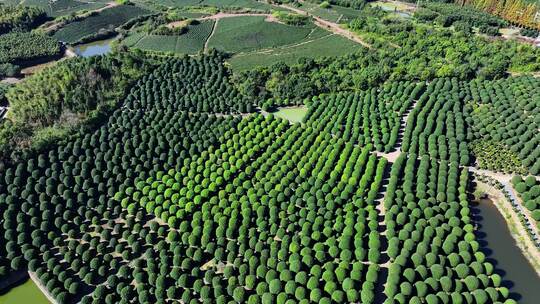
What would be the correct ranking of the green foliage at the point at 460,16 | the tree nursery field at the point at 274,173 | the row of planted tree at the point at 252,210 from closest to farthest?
1. the row of planted tree at the point at 252,210
2. the tree nursery field at the point at 274,173
3. the green foliage at the point at 460,16

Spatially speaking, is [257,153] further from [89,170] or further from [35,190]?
[35,190]

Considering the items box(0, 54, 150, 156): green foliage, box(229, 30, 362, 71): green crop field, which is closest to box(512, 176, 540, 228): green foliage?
box(229, 30, 362, 71): green crop field

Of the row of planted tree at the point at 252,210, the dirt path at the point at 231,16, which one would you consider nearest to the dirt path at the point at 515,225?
the row of planted tree at the point at 252,210

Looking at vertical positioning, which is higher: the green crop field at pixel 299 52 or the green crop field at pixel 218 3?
the green crop field at pixel 218 3

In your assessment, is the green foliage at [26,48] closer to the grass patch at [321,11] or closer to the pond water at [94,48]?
the pond water at [94,48]

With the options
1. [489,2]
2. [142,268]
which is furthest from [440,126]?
[489,2]

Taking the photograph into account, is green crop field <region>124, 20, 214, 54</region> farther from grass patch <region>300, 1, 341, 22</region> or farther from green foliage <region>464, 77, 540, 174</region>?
green foliage <region>464, 77, 540, 174</region>

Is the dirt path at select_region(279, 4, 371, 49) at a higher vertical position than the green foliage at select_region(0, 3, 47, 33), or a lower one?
lower
